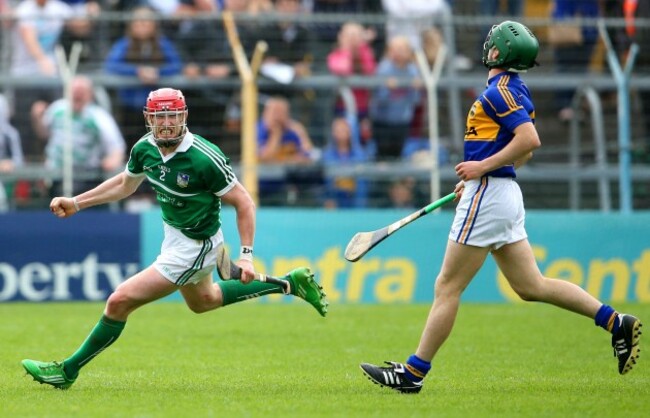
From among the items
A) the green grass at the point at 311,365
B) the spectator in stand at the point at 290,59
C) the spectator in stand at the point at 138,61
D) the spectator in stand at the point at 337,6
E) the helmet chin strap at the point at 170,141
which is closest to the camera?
the green grass at the point at 311,365

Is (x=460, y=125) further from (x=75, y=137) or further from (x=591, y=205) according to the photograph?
Result: (x=75, y=137)

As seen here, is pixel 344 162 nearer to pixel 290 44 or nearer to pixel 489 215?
pixel 290 44

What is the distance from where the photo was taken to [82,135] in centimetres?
1655

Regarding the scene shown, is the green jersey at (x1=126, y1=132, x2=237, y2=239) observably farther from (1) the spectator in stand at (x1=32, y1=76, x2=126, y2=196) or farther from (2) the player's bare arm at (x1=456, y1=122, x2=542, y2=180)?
(1) the spectator in stand at (x1=32, y1=76, x2=126, y2=196)

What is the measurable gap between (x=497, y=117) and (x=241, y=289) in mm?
2376

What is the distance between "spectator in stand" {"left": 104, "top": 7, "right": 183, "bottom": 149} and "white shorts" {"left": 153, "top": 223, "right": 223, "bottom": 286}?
8217mm

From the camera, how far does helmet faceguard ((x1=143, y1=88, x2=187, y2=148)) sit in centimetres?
838

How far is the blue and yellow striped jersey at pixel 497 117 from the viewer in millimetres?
8180

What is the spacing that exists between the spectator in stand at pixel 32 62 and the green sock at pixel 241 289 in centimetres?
800

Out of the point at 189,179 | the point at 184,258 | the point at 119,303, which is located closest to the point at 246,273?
the point at 184,258

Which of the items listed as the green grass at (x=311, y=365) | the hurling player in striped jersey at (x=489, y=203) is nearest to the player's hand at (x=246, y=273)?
the green grass at (x=311, y=365)

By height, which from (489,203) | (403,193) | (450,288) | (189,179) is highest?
(189,179)

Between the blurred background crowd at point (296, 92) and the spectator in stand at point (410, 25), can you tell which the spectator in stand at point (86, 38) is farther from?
the spectator in stand at point (410, 25)

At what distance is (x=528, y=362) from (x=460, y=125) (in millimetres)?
7576
